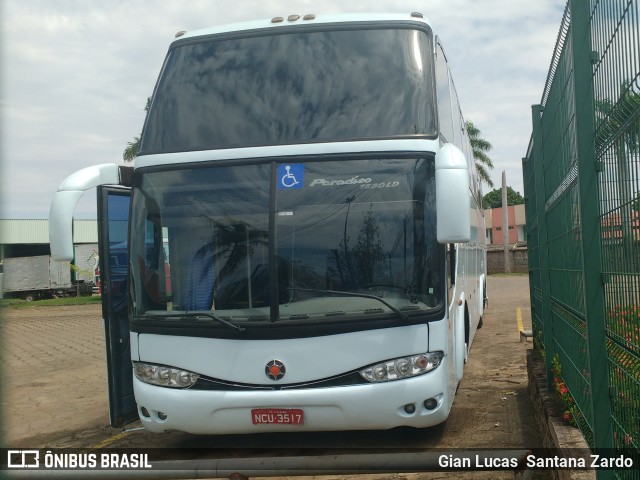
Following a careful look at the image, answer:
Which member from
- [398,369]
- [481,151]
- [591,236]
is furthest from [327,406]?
[481,151]

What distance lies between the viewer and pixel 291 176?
6492 millimetres

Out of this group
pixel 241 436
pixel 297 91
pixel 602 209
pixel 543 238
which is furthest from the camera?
pixel 241 436

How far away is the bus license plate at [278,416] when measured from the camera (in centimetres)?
611

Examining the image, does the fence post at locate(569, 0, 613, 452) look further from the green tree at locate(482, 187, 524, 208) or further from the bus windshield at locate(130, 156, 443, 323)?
the green tree at locate(482, 187, 524, 208)

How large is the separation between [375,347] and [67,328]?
19.9 meters

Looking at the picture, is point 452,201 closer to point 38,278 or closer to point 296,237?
point 296,237

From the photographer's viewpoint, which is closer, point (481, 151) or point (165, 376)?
point (165, 376)

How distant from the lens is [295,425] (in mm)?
6133

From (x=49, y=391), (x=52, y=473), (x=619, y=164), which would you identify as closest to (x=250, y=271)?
(x=52, y=473)

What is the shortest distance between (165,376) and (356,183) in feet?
7.51

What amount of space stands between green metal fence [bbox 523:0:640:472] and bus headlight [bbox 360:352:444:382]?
1217 millimetres

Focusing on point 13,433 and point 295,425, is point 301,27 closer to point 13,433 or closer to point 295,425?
point 295,425

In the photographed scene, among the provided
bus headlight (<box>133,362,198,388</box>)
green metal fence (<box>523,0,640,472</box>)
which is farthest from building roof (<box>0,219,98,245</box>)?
green metal fence (<box>523,0,640,472</box>)

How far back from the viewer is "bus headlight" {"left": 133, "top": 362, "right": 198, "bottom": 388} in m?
6.38
